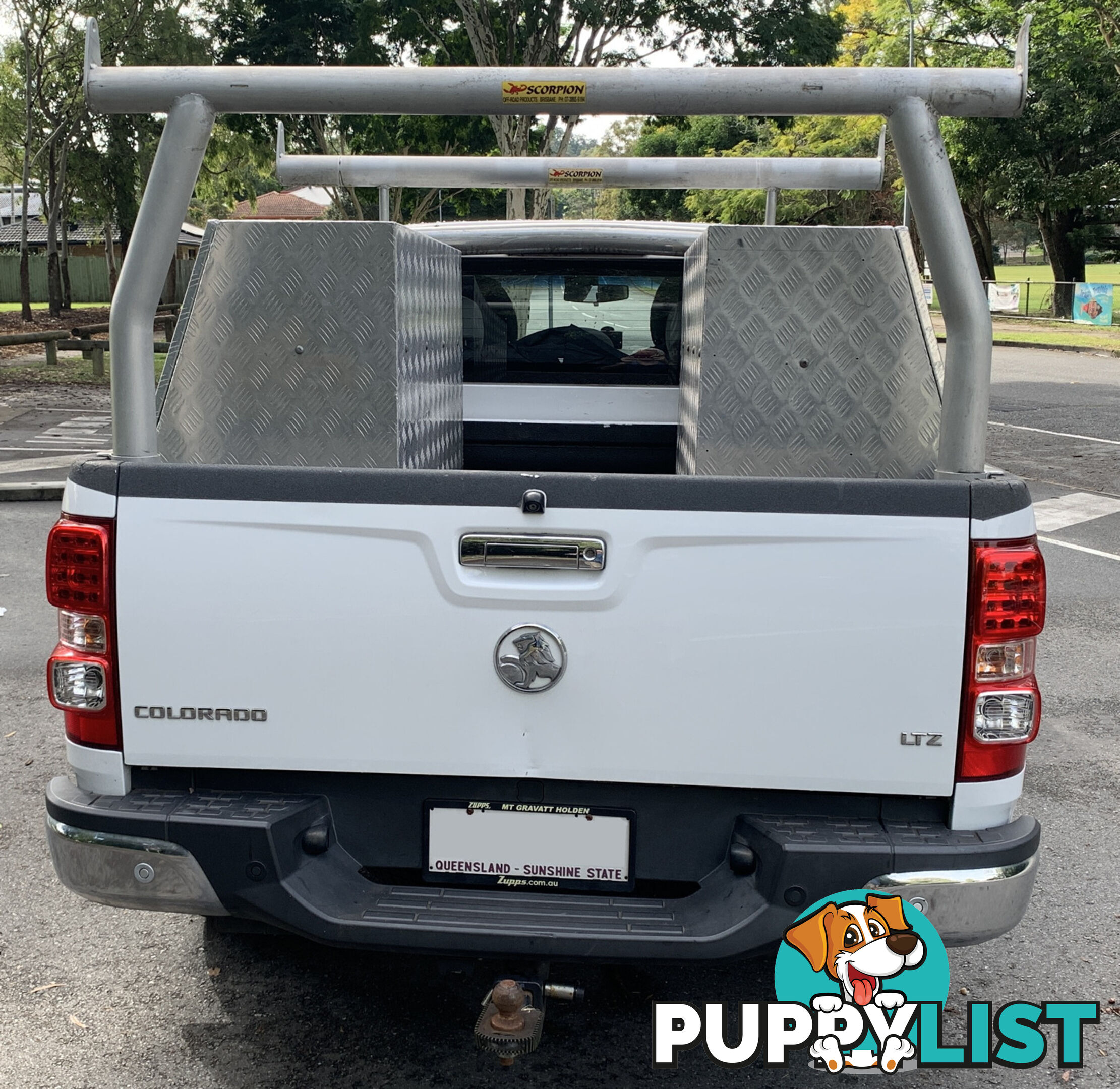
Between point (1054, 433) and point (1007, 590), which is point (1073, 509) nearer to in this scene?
point (1054, 433)

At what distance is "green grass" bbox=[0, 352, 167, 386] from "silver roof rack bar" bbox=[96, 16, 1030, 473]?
17.2 meters

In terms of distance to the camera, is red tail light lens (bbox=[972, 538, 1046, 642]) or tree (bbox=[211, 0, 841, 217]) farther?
tree (bbox=[211, 0, 841, 217])

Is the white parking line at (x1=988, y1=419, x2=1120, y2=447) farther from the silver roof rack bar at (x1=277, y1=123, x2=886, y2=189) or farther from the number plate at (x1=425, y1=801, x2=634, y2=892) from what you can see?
the number plate at (x1=425, y1=801, x2=634, y2=892)

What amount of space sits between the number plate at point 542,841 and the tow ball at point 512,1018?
0.69 feet

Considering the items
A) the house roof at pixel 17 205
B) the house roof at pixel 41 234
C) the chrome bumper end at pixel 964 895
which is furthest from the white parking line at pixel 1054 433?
the house roof at pixel 17 205

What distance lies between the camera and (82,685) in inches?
108

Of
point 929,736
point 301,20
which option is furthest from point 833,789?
point 301,20

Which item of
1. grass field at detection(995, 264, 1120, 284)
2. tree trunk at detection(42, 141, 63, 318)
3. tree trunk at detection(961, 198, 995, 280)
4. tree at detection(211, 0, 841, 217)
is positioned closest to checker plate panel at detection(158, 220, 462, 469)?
tree at detection(211, 0, 841, 217)

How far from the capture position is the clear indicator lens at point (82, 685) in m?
2.73

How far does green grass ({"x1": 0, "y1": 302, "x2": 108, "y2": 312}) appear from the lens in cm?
5219

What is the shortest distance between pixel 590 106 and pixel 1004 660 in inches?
57.3

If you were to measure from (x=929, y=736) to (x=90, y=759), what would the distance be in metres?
1.82

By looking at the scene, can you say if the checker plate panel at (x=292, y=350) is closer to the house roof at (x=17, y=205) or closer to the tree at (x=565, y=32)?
the tree at (x=565, y=32)

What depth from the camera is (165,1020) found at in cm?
322
